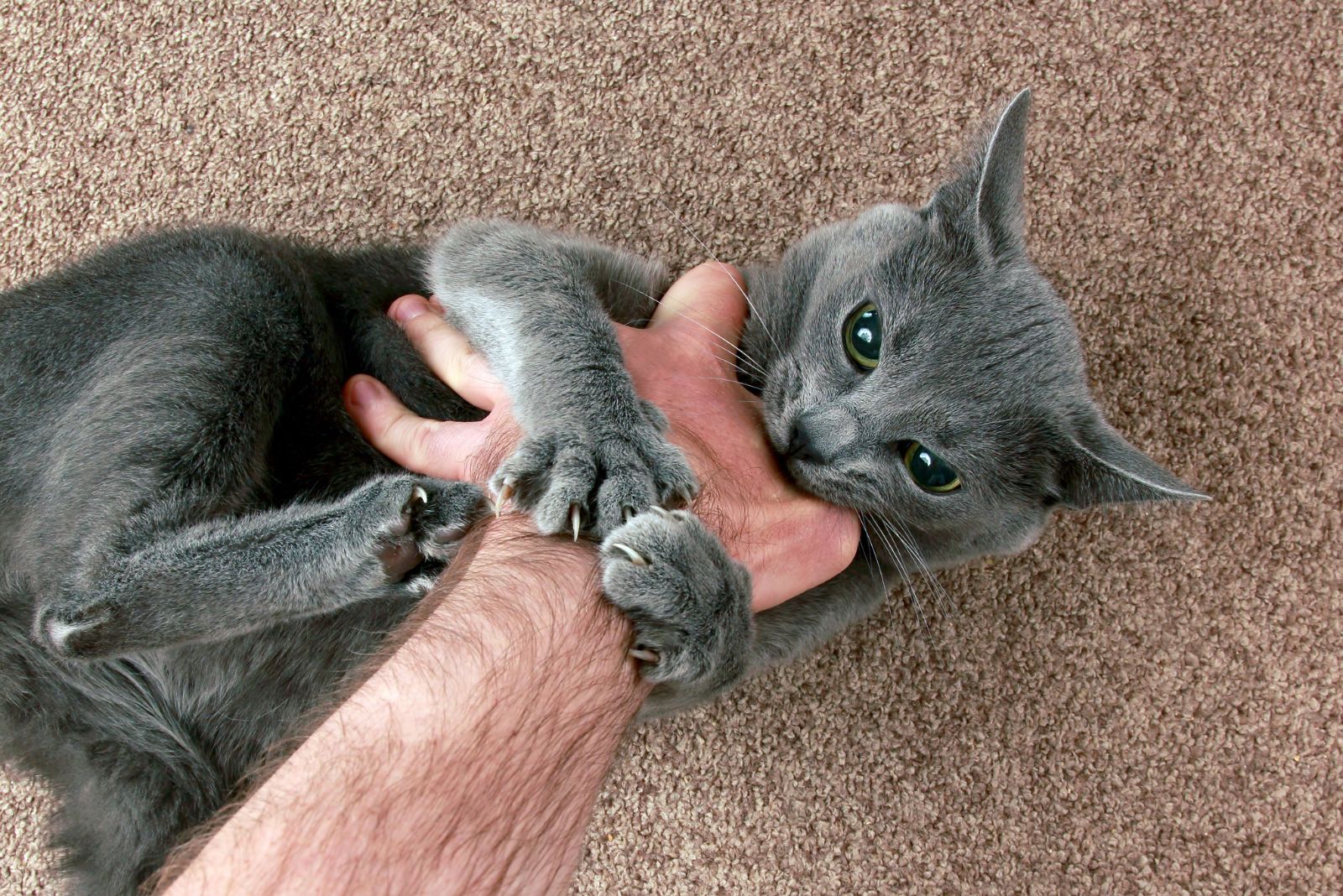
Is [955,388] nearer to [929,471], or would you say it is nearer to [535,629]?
[929,471]

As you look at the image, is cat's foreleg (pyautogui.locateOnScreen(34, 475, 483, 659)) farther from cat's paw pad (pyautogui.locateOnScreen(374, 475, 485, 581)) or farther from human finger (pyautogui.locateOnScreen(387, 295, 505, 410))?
human finger (pyautogui.locateOnScreen(387, 295, 505, 410))

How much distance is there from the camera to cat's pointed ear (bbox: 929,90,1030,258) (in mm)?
1001

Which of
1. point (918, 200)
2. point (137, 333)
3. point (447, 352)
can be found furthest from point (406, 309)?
point (918, 200)

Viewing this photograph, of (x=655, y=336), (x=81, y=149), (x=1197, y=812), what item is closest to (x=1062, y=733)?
(x=1197, y=812)

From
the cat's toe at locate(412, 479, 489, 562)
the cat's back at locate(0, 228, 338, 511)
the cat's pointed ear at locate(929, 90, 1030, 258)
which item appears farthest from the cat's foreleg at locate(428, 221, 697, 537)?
the cat's pointed ear at locate(929, 90, 1030, 258)

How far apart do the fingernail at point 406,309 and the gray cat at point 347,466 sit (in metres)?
0.04

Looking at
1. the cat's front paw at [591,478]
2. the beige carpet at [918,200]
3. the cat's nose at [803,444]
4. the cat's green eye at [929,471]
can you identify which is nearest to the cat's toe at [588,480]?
the cat's front paw at [591,478]

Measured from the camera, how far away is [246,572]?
0.91 metres

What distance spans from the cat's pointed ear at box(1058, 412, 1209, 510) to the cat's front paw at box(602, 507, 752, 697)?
1.57 ft

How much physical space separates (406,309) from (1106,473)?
952 mm

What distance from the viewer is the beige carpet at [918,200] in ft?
4.21

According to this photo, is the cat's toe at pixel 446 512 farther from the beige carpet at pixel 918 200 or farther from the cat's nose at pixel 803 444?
the beige carpet at pixel 918 200

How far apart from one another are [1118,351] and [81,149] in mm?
1755

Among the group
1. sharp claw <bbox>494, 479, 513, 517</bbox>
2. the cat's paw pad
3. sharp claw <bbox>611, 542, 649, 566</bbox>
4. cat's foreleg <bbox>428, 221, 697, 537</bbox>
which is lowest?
the cat's paw pad
